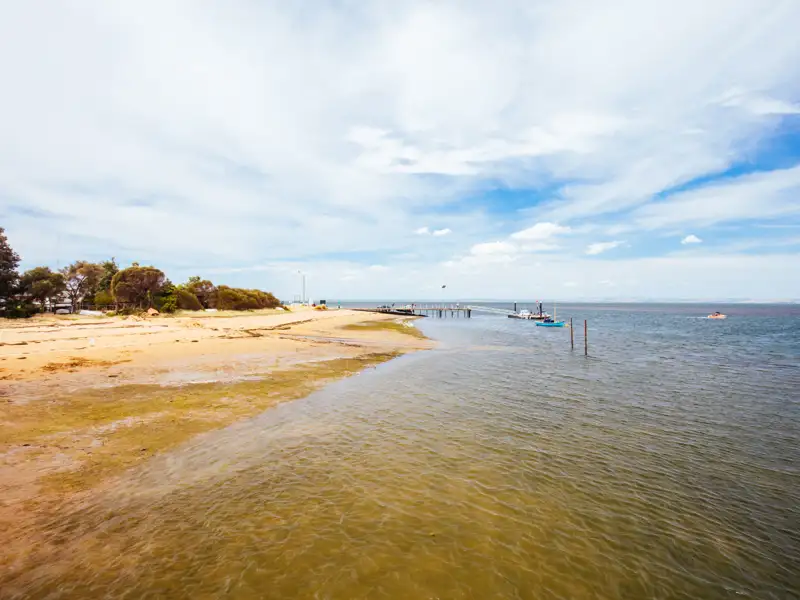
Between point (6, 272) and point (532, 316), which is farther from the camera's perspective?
point (532, 316)

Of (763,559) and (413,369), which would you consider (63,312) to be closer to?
(413,369)

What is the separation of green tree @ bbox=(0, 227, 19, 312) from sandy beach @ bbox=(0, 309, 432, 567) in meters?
23.8

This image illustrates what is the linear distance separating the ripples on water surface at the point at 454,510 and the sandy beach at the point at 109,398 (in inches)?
37.1

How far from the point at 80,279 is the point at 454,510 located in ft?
236

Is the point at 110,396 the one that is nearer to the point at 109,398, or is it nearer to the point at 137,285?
the point at 109,398

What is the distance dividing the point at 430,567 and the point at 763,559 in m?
5.74

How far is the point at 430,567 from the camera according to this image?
5.38 m

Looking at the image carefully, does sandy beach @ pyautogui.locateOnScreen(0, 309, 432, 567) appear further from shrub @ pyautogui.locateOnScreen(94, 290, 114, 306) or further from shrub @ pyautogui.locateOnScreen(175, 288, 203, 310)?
shrub @ pyautogui.locateOnScreen(175, 288, 203, 310)

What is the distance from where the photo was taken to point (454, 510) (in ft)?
22.9

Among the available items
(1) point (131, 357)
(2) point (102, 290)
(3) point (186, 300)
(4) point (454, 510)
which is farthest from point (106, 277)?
(4) point (454, 510)

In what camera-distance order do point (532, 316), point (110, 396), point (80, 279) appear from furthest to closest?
point (532, 316), point (80, 279), point (110, 396)

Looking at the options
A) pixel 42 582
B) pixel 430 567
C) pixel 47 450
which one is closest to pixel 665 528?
pixel 430 567

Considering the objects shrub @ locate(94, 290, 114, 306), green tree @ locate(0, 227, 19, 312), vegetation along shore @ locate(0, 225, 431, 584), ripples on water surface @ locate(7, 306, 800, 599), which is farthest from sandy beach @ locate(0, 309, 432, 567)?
shrub @ locate(94, 290, 114, 306)

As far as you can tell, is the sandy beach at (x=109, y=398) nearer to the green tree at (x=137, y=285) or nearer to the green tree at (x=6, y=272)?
the green tree at (x=6, y=272)
